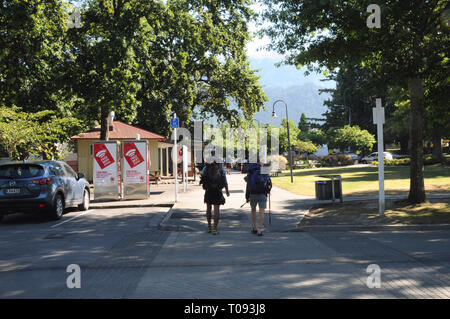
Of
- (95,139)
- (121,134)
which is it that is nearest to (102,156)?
(95,139)

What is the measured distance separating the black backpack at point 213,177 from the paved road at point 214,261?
3.72 ft

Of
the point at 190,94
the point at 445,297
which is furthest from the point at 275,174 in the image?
the point at 445,297

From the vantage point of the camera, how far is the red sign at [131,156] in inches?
679

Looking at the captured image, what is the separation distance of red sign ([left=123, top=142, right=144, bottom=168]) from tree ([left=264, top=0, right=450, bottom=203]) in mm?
6879

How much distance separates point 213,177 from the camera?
9672 millimetres

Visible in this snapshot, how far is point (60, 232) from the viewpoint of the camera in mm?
10273

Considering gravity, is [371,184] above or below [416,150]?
below

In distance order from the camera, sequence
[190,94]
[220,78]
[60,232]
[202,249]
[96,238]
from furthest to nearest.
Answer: [220,78] < [190,94] < [60,232] < [96,238] < [202,249]

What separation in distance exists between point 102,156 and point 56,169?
4.28 metres

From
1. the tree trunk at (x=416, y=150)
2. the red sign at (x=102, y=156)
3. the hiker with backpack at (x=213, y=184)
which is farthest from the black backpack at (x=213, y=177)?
the red sign at (x=102, y=156)

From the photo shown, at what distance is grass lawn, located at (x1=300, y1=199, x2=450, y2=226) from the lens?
10.9 meters

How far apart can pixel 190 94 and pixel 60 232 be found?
18.1 m

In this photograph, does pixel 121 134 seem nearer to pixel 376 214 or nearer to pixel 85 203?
pixel 85 203
